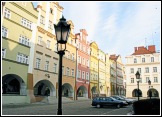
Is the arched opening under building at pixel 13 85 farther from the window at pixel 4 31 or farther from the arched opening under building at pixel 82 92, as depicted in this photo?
the arched opening under building at pixel 82 92

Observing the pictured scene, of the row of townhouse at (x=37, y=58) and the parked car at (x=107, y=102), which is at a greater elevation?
the row of townhouse at (x=37, y=58)

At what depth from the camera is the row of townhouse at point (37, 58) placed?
3030cm

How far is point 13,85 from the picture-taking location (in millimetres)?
33281

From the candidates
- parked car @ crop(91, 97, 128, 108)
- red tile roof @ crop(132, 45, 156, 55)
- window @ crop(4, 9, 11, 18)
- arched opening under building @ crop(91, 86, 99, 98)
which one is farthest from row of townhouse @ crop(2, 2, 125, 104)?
red tile roof @ crop(132, 45, 156, 55)

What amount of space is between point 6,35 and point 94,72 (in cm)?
3280

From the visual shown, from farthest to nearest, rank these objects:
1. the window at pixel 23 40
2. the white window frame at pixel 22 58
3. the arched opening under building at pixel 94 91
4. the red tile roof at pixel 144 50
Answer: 1. the red tile roof at pixel 144 50
2. the arched opening under building at pixel 94 91
3. the window at pixel 23 40
4. the white window frame at pixel 22 58

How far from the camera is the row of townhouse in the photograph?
3030 cm

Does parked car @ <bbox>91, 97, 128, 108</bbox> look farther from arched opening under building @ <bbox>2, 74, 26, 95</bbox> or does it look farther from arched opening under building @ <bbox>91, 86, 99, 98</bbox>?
arched opening under building @ <bbox>91, 86, 99, 98</bbox>

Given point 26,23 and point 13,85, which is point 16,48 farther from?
point 13,85

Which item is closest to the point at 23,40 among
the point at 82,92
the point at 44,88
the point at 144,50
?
the point at 44,88

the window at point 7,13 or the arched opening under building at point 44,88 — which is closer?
the window at point 7,13

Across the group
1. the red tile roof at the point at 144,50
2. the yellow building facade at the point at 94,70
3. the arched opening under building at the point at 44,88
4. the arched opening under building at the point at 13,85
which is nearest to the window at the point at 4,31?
the arched opening under building at the point at 13,85

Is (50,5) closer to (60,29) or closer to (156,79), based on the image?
(60,29)

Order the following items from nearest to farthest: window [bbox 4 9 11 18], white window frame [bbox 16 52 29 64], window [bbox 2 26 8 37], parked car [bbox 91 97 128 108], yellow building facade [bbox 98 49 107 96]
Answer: parked car [bbox 91 97 128 108] < window [bbox 2 26 8 37] < window [bbox 4 9 11 18] < white window frame [bbox 16 52 29 64] < yellow building facade [bbox 98 49 107 96]
